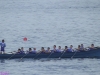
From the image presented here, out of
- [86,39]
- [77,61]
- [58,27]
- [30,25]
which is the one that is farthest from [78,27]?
[77,61]

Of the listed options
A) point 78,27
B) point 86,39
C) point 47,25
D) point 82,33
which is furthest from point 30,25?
point 86,39

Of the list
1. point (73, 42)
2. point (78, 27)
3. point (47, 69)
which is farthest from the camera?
point (78, 27)

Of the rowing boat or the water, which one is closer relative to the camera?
the water

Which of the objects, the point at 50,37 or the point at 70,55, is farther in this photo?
the point at 50,37

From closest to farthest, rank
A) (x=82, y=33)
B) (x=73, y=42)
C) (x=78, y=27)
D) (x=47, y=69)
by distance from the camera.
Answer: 1. (x=47, y=69)
2. (x=73, y=42)
3. (x=82, y=33)
4. (x=78, y=27)

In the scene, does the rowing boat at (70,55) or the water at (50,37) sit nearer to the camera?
the water at (50,37)

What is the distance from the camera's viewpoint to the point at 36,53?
6569 cm

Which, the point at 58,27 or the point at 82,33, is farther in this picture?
the point at 58,27

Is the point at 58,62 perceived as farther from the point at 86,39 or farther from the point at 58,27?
the point at 58,27

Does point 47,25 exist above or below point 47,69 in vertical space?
above

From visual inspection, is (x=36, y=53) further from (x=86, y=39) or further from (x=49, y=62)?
(x=86, y=39)

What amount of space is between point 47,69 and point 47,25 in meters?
52.2

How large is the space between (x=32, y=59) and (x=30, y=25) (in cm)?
4865

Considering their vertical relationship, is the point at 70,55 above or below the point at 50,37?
below
